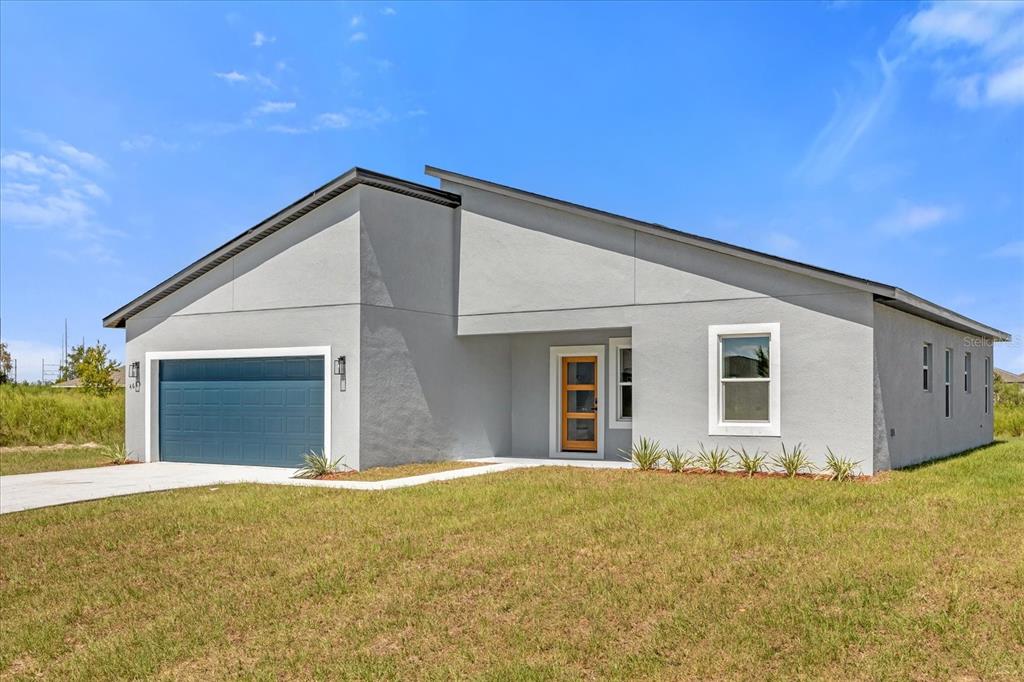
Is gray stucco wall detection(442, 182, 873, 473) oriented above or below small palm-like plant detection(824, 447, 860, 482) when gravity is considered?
above

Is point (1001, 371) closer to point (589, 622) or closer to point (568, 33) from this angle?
point (568, 33)

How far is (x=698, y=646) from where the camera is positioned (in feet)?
20.0

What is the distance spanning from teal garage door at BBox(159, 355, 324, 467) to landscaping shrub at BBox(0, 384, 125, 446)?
23.9 feet

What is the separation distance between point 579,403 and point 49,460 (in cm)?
1314

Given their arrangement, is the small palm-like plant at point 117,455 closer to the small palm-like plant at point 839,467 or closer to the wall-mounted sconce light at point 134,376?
the wall-mounted sconce light at point 134,376

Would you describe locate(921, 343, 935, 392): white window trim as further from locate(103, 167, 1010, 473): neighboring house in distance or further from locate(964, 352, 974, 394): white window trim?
locate(964, 352, 974, 394): white window trim

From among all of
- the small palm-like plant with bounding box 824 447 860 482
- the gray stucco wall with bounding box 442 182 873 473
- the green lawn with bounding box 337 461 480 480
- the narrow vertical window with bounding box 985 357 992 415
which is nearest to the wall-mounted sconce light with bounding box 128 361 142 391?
the green lawn with bounding box 337 461 480 480

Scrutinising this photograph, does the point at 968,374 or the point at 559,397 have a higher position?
the point at 968,374

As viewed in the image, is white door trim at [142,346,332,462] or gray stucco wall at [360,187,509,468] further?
white door trim at [142,346,332,462]

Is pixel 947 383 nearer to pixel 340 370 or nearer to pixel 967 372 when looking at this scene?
pixel 967 372

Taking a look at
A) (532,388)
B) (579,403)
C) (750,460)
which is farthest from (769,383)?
(532,388)

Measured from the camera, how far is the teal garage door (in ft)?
53.6

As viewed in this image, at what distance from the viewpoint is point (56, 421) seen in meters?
25.6

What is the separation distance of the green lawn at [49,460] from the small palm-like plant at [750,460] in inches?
557
